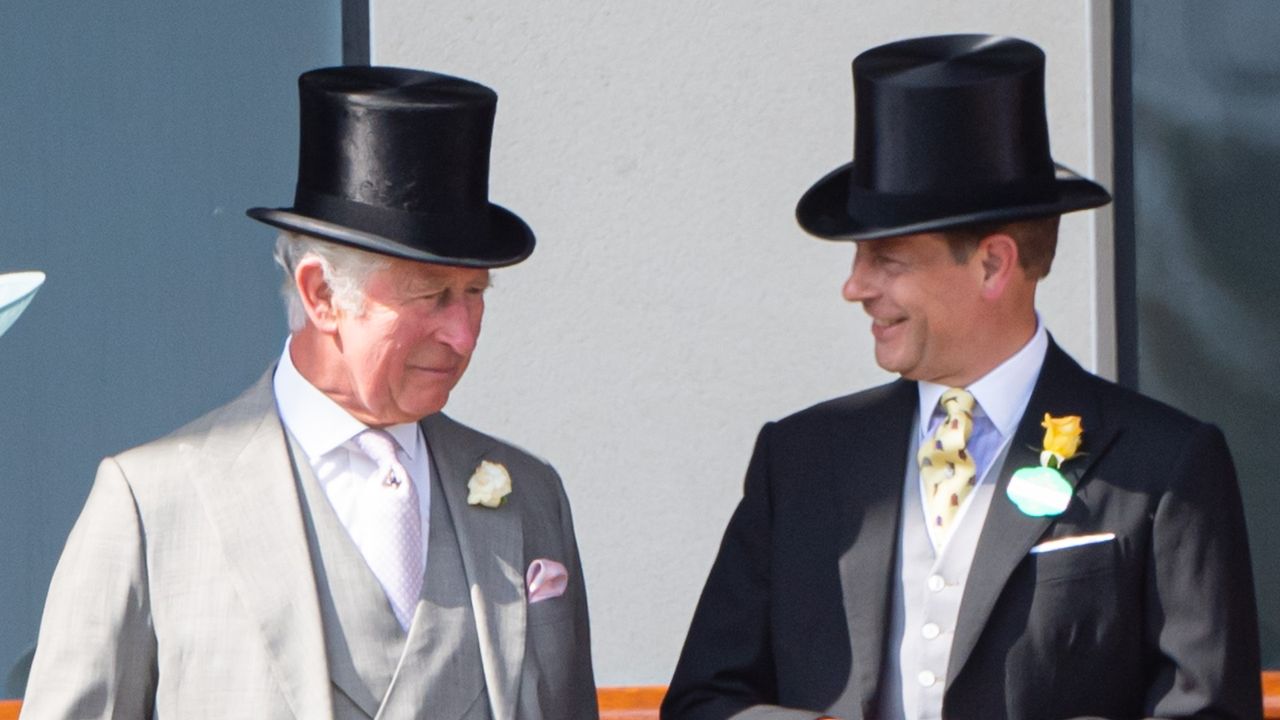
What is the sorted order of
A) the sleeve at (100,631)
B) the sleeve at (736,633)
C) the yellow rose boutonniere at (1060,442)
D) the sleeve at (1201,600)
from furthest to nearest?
1. the sleeve at (736,633)
2. the yellow rose boutonniere at (1060,442)
3. the sleeve at (1201,600)
4. the sleeve at (100,631)

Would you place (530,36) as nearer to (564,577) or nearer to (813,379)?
(813,379)

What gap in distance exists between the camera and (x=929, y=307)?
9.95ft

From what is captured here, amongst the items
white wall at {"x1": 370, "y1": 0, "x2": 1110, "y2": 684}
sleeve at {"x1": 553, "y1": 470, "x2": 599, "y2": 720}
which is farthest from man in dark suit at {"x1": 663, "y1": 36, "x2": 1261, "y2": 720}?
white wall at {"x1": 370, "y1": 0, "x2": 1110, "y2": 684}

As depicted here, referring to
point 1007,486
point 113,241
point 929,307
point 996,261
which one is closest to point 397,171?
point 929,307

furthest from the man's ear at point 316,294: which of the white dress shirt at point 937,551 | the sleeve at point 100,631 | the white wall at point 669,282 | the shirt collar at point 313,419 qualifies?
the white wall at point 669,282

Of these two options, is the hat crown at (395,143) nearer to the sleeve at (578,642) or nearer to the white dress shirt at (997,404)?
the sleeve at (578,642)

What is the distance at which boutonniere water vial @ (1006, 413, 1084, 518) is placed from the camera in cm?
292

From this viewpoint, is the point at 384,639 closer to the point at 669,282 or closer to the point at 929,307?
the point at 929,307

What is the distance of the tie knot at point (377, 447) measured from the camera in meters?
2.95

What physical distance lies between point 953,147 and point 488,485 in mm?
950

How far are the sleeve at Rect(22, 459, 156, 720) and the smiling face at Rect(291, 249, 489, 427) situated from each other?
0.38m

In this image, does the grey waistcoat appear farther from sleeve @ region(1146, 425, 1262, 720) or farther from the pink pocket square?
sleeve @ region(1146, 425, 1262, 720)

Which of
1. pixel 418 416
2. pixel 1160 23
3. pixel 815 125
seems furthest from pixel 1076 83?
pixel 418 416

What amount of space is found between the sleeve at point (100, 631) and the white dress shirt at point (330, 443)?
292 millimetres
